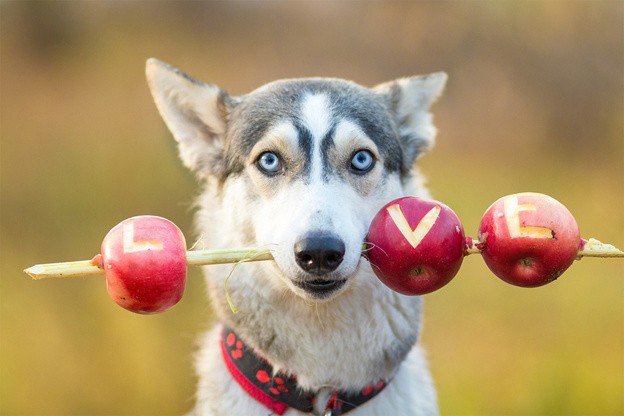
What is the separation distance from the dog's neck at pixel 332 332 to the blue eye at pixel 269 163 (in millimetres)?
502

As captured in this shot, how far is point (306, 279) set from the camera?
2.92 metres

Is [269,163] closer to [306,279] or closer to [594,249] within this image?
[306,279]

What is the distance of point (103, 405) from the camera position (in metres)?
7.02

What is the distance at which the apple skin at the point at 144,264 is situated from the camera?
8.30 ft

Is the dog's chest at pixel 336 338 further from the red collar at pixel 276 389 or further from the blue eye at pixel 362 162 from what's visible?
the blue eye at pixel 362 162

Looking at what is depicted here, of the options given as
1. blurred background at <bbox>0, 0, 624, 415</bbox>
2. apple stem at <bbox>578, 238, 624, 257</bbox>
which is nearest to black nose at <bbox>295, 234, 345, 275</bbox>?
apple stem at <bbox>578, 238, 624, 257</bbox>

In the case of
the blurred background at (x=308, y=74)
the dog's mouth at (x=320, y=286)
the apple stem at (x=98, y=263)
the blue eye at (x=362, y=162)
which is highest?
the blue eye at (x=362, y=162)

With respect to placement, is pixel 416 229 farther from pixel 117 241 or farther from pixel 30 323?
pixel 30 323

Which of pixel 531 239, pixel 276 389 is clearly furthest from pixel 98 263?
pixel 531 239

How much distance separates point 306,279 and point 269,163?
2.55 ft

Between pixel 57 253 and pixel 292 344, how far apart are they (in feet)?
16.7

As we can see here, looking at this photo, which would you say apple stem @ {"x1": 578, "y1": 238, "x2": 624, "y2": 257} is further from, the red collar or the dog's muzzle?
the red collar

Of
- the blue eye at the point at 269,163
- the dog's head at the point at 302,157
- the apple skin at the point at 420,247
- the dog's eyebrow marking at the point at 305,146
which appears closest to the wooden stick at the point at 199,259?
the apple skin at the point at 420,247

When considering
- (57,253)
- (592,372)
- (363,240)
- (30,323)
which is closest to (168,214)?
(57,253)
